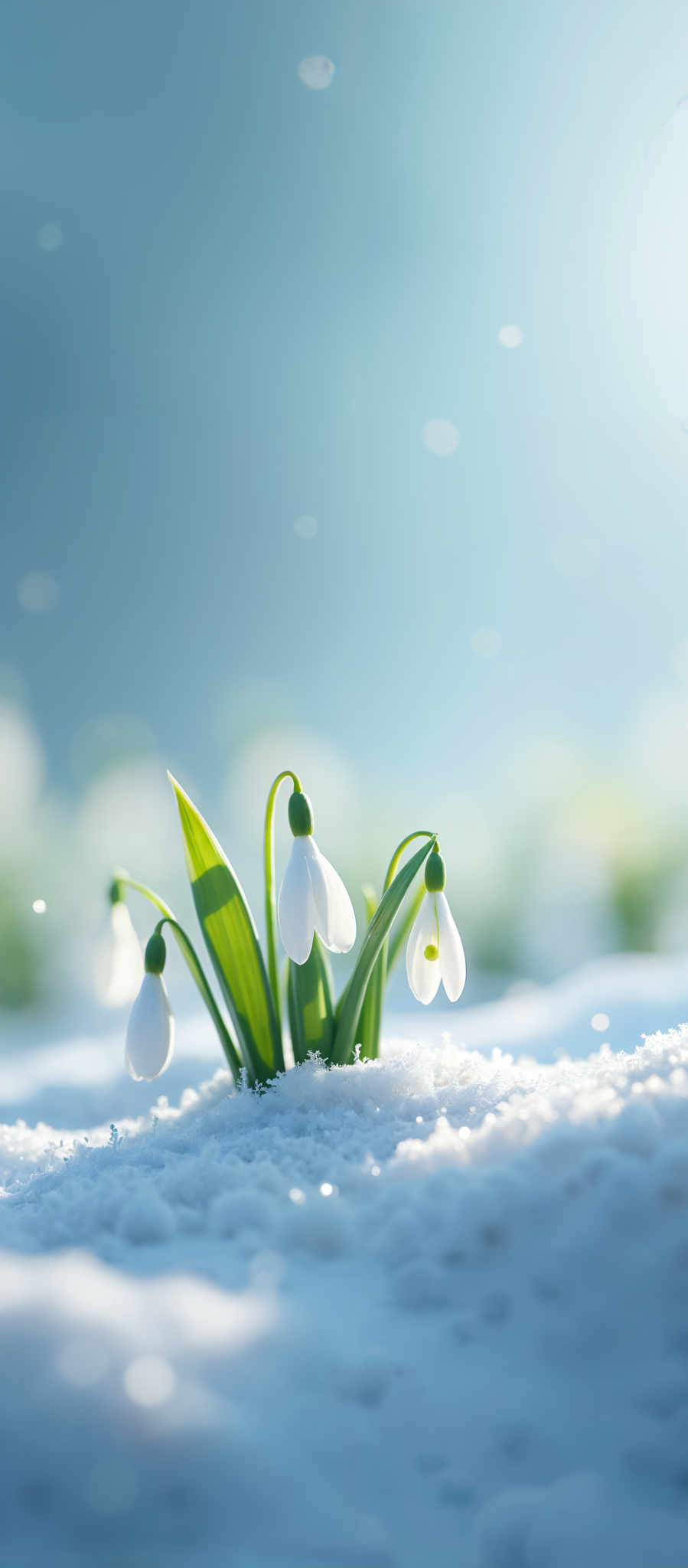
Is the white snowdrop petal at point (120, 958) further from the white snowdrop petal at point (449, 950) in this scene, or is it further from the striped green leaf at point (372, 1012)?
the white snowdrop petal at point (449, 950)

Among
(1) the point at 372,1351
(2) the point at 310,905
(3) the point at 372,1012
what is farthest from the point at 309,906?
(1) the point at 372,1351

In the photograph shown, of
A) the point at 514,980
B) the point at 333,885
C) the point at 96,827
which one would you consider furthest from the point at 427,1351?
the point at 96,827

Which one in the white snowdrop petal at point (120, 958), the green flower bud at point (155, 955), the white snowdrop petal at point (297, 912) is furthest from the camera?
the white snowdrop petal at point (120, 958)

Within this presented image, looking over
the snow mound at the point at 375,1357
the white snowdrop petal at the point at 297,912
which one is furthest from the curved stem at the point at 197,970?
the snow mound at the point at 375,1357

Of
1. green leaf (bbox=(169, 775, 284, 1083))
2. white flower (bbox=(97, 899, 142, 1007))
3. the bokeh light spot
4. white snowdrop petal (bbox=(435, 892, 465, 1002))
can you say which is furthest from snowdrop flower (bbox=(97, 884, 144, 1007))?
the bokeh light spot

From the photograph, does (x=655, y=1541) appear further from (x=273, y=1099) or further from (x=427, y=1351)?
(x=273, y=1099)

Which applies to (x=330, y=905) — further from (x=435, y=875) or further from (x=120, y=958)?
(x=120, y=958)

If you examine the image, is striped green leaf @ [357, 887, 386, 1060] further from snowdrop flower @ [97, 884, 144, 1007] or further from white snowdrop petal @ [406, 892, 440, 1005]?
snowdrop flower @ [97, 884, 144, 1007]
